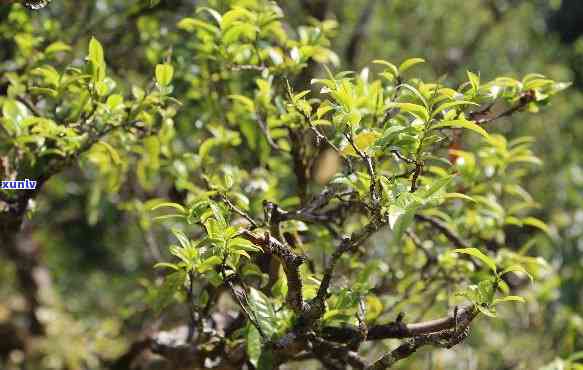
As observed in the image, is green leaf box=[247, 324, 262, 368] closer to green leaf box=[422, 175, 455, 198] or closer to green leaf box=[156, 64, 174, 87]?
green leaf box=[422, 175, 455, 198]

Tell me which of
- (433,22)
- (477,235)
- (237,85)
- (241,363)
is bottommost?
(241,363)

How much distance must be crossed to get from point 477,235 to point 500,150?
354mm

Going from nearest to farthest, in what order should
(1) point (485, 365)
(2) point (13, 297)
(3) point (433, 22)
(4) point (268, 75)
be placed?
(4) point (268, 75)
(1) point (485, 365)
(3) point (433, 22)
(2) point (13, 297)

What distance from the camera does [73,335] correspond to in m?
4.77

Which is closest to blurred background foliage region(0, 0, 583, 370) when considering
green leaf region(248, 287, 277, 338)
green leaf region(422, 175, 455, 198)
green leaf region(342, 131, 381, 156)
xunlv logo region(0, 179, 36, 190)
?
xunlv logo region(0, 179, 36, 190)

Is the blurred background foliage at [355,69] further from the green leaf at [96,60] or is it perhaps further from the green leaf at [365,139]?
the green leaf at [365,139]

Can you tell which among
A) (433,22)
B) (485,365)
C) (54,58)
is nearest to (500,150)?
(54,58)

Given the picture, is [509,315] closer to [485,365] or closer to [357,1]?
[485,365]

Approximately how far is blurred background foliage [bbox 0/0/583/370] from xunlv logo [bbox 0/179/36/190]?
0.56 m

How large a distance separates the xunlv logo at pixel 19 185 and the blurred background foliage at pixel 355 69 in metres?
0.56

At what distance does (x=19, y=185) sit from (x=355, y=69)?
2888 millimetres

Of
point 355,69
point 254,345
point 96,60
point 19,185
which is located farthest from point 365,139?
point 355,69

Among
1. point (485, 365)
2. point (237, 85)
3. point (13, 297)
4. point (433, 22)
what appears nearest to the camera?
point (237, 85)

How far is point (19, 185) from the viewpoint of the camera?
7.59ft
